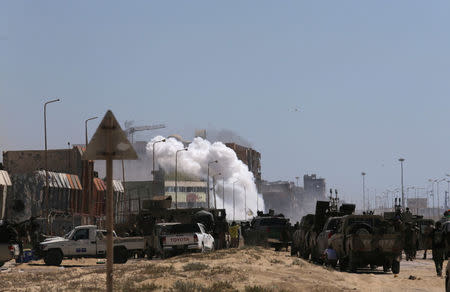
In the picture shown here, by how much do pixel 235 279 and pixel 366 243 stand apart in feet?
25.1

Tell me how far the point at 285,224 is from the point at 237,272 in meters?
24.4

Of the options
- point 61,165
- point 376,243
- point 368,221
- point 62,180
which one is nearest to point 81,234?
point 368,221

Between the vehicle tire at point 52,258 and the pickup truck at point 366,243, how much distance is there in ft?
45.8

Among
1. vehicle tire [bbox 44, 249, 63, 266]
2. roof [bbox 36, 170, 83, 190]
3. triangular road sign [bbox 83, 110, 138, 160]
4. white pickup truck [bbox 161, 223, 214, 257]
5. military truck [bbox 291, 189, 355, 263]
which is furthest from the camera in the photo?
roof [bbox 36, 170, 83, 190]

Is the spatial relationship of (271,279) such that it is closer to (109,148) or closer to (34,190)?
(109,148)

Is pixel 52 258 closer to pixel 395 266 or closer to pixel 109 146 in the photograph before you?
pixel 395 266

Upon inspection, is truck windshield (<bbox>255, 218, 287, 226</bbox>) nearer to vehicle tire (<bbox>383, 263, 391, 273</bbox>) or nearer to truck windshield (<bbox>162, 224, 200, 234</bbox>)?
truck windshield (<bbox>162, 224, 200, 234</bbox>)

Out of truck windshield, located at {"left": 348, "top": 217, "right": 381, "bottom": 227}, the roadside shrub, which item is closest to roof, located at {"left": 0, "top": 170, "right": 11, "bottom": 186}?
truck windshield, located at {"left": 348, "top": 217, "right": 381, "bottom": 227}

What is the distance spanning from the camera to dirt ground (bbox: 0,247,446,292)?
717 inches

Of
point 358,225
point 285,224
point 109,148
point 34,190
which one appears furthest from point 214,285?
point 34,190

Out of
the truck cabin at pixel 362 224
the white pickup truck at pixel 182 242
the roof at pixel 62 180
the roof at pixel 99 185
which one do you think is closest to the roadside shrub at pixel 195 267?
the truck cabin at pixel 362 224

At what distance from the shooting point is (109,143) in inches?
431

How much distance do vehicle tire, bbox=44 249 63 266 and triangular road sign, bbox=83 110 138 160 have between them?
26279 millimetres

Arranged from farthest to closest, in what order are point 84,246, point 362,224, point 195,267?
point 84,246 → point 362,224 → point 195,267
